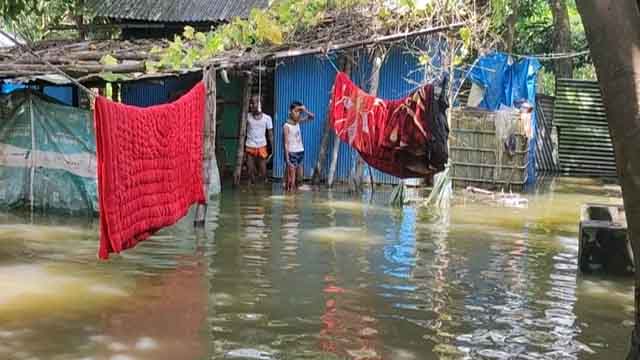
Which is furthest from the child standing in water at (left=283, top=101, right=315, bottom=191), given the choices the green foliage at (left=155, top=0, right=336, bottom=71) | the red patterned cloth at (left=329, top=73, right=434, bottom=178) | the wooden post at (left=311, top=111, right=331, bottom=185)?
the green foliage at (left=155, top=0, right=336, bottom=71)

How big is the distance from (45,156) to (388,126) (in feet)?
14.3

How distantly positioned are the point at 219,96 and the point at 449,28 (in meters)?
4.96

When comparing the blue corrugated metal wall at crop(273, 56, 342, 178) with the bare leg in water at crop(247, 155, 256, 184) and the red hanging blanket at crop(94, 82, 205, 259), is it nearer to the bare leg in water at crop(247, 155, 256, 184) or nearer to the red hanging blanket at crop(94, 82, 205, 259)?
the bare leg in water at crop(247, 155, 256, 184)

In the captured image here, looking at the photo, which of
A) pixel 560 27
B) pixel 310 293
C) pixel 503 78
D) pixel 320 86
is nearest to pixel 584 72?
pixel 560 27

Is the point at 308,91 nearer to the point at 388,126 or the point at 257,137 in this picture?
the point at 257,137

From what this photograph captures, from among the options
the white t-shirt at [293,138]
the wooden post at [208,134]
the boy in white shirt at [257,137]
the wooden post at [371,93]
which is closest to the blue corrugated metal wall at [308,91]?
the boy in white shirt at [257,137]

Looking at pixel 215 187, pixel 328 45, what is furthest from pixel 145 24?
pixel 328 45

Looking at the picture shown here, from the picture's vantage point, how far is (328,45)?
11.3 meters

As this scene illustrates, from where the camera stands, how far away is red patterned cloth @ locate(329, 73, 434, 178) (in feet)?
33.9

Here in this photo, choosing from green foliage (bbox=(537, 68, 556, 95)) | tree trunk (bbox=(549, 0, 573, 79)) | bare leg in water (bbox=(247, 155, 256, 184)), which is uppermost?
tree trunk (bbox=(549, 0, 573, 79))

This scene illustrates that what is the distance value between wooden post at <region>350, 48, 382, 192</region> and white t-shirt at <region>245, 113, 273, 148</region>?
5.17 ft

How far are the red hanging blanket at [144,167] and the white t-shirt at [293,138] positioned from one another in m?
4.19

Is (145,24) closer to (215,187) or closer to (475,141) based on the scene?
(215,187)

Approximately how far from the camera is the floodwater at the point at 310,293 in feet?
17.7
